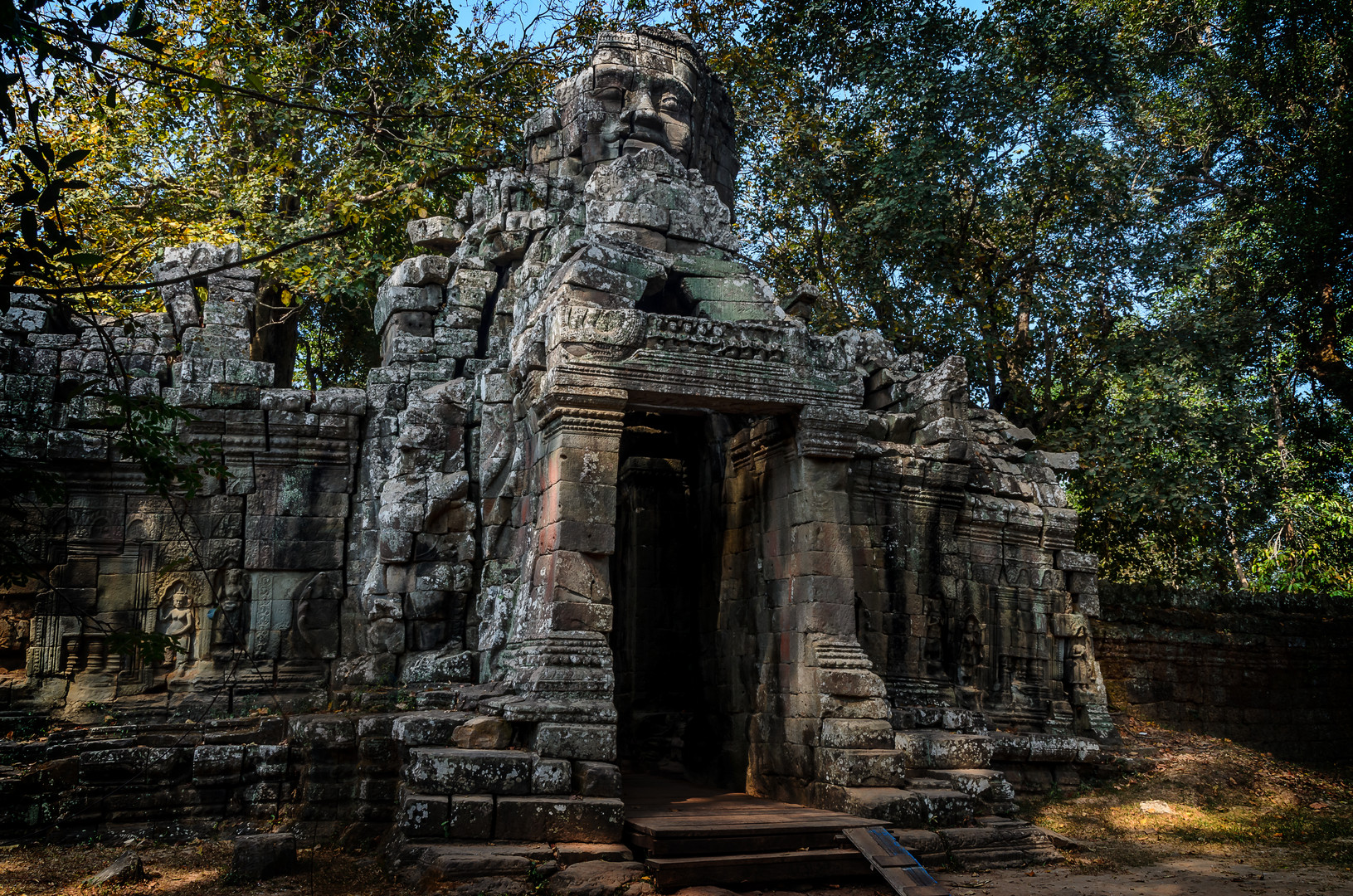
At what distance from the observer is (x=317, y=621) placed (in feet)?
32.7

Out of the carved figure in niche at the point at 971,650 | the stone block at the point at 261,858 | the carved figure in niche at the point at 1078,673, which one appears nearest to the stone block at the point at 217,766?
the stone block at the point at 261,858

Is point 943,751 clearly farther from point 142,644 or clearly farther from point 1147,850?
point 142,644

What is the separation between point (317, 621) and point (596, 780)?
4016mm

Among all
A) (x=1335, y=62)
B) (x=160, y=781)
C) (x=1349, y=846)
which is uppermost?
(x=1335, y=62)

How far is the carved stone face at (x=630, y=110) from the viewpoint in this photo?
34.1 feet

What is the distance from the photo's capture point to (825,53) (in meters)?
17.7

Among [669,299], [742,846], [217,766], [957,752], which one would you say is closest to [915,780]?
[957,752]

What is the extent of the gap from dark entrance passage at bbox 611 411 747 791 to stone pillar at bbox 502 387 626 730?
2.87 m

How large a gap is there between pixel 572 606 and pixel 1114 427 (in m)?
10.7

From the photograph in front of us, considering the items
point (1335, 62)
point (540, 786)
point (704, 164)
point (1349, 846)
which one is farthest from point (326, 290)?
point (1335, 62)

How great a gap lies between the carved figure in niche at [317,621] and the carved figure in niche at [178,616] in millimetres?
883

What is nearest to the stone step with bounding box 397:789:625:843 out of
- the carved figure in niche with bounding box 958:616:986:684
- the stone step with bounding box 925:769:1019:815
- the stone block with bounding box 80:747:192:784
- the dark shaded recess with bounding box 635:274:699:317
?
the stone block with bounding box 80:747:192:784

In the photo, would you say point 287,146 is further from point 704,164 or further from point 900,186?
point 900,186

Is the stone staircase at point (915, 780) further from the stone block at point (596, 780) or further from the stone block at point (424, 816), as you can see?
the stone block at point (424, 816)
